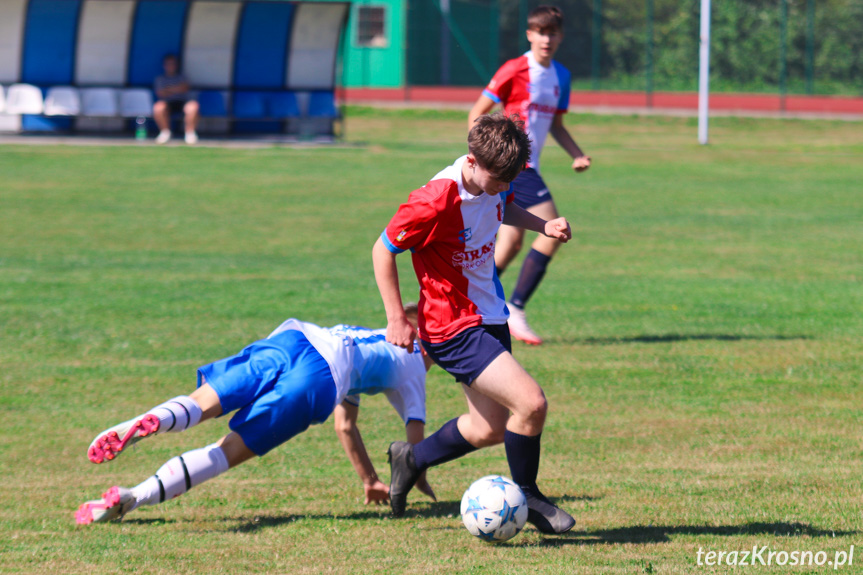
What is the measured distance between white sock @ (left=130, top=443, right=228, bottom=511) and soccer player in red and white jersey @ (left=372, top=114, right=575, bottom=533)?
2.96 ft

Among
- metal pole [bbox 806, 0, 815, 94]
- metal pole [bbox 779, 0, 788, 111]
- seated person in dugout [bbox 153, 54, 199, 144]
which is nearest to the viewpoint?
seated person in dugout [bbox 153, 54, 199, 144]

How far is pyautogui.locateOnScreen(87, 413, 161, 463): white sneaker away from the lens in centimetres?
405

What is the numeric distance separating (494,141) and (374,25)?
34138 mm

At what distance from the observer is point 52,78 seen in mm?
23422

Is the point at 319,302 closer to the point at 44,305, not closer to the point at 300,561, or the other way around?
the point at 44,305

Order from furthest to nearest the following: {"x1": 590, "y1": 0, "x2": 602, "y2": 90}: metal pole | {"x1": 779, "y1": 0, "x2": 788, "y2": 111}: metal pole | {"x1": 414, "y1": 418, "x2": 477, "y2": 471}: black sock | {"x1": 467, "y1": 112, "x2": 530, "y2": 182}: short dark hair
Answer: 1. {"x1": 590, "y1": 0, "x2": 602, "y2": 90}: metal pole
2. {"x1": 779, "y1": 0, "x2": 788, "y2": 111}: metal pole
3. {"x1": 414, "y1": 418, "x2": 477, "y2": 471}: black sock
4. {"x1": 467, "y1": 112, "x2": 530, "y2": 182}: short dark hair

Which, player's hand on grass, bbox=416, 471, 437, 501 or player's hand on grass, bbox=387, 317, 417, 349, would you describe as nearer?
player's hand on grass, bbox=387, 317, 417, 349

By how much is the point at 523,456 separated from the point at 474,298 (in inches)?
26.0

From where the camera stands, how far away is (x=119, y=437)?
4078mm

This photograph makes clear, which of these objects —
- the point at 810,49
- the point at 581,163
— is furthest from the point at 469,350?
the point at 810,49

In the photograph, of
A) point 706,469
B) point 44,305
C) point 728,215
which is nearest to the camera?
point 706,469

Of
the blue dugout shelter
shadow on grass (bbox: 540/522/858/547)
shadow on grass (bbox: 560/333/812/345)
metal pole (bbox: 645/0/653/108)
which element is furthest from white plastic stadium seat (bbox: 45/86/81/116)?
shadow on grass (bbox: 540/522/858/547)

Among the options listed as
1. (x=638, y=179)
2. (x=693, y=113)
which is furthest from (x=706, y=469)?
(x=693, y=113)

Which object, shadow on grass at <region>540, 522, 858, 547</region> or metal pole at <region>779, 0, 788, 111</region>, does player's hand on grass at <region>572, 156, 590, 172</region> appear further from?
metal pole at <region>779, 0, 788, 111</region>
